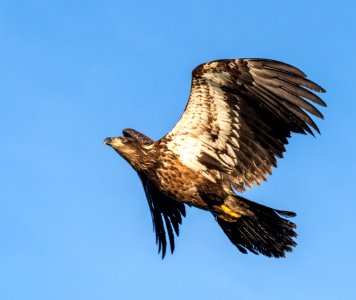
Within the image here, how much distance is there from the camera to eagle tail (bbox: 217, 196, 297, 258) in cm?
1733

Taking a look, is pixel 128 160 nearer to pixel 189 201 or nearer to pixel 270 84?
pixel 189 201

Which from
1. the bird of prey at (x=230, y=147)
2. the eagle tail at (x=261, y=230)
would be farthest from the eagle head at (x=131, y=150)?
the eagle tail at (x=261, y=230)

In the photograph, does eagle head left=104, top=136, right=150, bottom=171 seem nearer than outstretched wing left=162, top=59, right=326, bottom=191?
No

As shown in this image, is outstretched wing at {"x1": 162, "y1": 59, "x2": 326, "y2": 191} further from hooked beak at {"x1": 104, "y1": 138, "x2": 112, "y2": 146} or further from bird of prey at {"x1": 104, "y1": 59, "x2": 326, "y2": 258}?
hooked beak at {"x1": 104, "y1": 138, "x2": 112, "y2": 146}

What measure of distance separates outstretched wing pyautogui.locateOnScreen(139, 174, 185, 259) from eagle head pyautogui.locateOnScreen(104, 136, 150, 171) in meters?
1.48

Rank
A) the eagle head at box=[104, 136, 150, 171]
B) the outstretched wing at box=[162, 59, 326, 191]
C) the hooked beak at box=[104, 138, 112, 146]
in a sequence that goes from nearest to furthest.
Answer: the outstretched wing at box=[162, 59, 326, 191]
the eagle head at box=[104, 136, 150, 171]
the hooked beak at box=[104, 138, 112, 146]

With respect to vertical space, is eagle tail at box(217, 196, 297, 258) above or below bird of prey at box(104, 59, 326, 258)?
below

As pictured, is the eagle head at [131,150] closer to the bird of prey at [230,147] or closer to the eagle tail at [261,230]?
the bird of prey at [230,147]

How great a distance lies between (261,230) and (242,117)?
1752 mm

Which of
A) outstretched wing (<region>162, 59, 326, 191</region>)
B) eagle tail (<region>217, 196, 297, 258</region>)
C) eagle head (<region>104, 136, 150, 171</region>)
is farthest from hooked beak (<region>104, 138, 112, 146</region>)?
eagle tail (<region>217, 196, 297, 258</region>)

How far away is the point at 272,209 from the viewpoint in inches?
678

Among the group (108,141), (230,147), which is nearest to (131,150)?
(108,141)

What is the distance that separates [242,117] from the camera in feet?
57.4

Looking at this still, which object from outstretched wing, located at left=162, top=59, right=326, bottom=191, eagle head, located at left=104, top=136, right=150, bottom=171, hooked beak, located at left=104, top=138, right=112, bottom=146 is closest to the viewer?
outstretched wing, located at left=162, top=59, right=326, bottom=191
